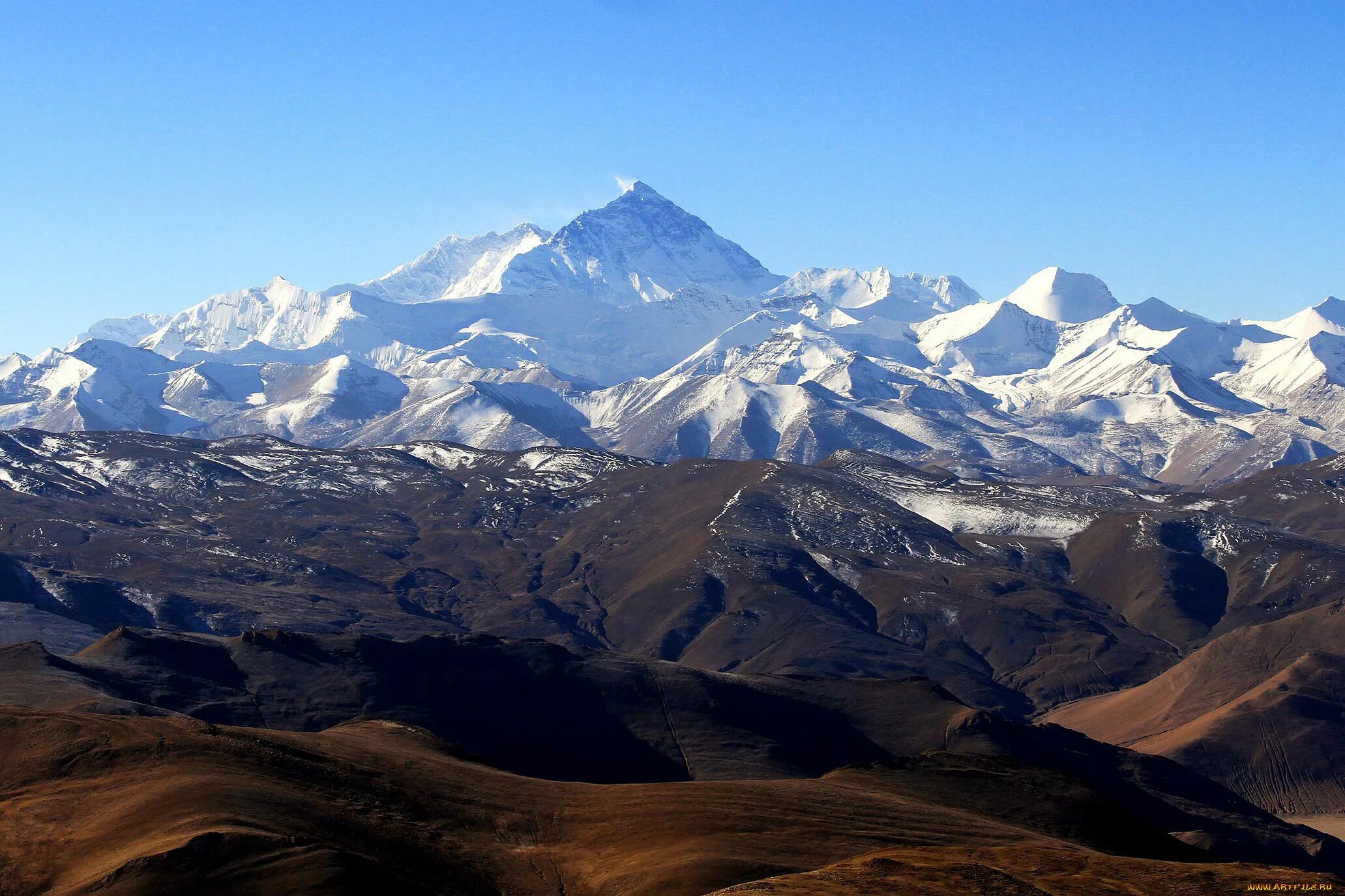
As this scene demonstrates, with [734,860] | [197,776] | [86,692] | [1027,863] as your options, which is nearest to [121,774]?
[197,776]

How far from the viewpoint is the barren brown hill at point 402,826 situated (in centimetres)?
9544

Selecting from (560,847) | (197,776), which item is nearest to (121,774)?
(197,776)

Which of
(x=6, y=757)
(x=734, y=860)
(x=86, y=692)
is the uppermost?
(x=734, y=860)

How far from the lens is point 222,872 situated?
304 ft

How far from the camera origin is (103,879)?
303ft

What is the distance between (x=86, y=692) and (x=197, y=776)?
79221 millimetres

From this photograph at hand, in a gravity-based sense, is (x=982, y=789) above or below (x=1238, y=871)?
below

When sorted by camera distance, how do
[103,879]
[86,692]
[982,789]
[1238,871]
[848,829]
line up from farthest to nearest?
[86,692], [982,789], [848,829], [1238,871], [103,879]

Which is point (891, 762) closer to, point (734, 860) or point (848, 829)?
point (848, 829)

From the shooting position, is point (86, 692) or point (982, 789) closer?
point (982, 789)

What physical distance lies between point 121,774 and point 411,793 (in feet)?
66.0

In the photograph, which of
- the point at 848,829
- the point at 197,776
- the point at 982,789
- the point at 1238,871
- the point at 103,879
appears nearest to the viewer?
the point at 103,879

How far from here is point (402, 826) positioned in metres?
111

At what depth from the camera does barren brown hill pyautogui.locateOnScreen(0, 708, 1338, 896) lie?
9544 cm
